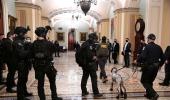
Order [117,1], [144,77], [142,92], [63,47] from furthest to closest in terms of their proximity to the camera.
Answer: [63,47] → [117,1] → [142,92] → [144,77]

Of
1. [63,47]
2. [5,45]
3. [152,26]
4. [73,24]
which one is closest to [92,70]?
[5,45]

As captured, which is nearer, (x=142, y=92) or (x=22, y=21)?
(x=142, y=92)

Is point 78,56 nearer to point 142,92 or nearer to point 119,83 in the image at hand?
point 119,83

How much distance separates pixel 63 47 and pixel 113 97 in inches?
1005

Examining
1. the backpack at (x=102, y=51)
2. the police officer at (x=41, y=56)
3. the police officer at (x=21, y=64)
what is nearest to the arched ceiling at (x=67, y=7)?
the backpack at (x=102, y=51)

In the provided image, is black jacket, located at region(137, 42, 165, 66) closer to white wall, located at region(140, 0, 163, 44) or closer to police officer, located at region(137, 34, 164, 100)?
police officer, located at region(137, 34, 164, 100)

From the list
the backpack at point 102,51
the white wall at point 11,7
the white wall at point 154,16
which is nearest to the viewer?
the backpack at point 102,51

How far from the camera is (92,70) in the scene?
22.4ft

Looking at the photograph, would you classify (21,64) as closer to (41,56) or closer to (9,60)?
(41,56)

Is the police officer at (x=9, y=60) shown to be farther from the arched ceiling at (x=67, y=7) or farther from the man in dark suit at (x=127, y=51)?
the arched ceiling at (x=67, y=7)

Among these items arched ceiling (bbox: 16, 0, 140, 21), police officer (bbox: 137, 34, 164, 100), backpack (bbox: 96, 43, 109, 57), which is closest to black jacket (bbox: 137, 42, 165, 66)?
police officer (bbox: 137, 34, 164, 100)

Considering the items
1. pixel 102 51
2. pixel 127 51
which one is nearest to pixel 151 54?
pixel 102 51

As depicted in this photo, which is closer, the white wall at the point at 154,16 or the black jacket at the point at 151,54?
the black jacket at the point at 151,54

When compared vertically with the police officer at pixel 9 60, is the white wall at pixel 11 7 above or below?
above
